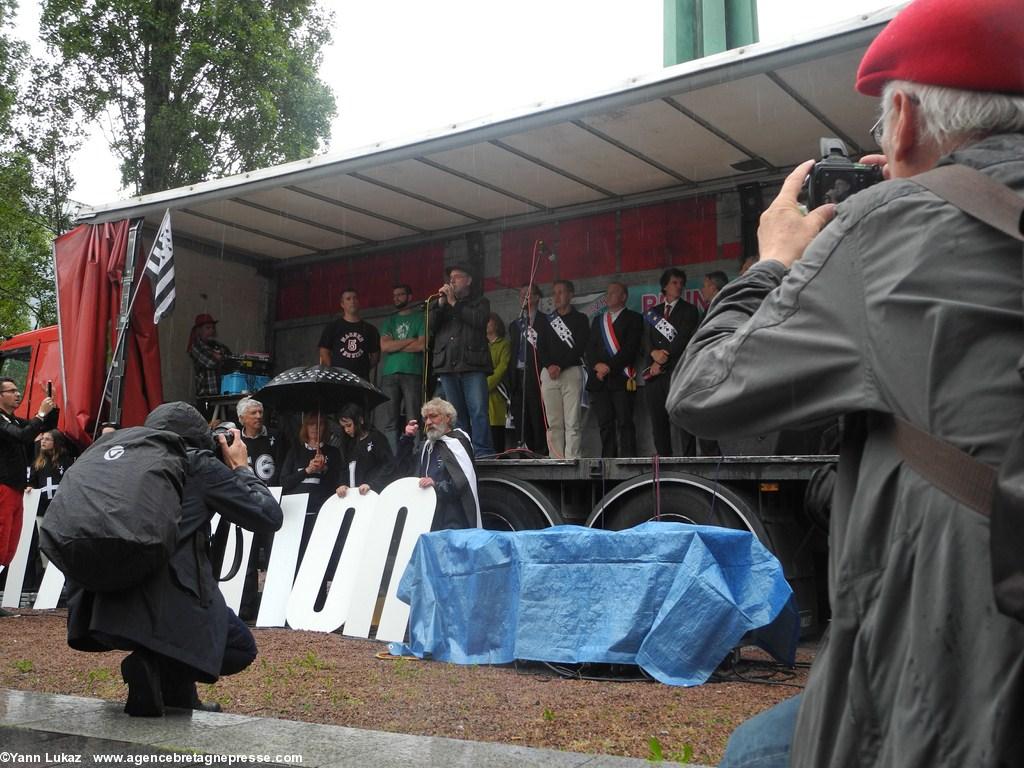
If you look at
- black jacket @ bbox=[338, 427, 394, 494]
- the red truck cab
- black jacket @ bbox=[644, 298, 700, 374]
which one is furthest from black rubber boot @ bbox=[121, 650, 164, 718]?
the red truck cab

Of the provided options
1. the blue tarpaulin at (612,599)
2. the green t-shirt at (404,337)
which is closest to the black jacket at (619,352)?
the green t-shirt at (404,337)

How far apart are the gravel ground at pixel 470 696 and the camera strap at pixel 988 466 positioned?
3203mm

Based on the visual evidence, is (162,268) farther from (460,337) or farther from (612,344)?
(612,344)

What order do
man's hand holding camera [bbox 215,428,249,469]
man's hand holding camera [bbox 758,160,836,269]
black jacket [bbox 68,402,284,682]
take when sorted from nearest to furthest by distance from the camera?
man's hand holding camera [bbox 758,160,836,269], black jacket [bbox 68,402,284,682], man's hand holding camera [bbox 215,428,249,469]

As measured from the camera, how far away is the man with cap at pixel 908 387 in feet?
3.75

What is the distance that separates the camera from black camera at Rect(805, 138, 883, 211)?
167 cm

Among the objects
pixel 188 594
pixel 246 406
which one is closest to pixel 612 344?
pixel 246 406

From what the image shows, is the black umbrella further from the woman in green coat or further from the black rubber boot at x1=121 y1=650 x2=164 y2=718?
the black rubber boot at x1=121 y1=650 x2=164 y2=718

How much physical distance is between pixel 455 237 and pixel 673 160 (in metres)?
3.54

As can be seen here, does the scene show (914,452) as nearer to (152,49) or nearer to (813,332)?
(813,332)

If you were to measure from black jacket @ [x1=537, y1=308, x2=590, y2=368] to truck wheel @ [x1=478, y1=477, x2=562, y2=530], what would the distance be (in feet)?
8.68

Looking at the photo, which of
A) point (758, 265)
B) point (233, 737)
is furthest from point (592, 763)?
point (758, 265)

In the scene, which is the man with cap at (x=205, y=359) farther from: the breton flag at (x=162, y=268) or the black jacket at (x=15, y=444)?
the black jacket at (x=15, y=444)

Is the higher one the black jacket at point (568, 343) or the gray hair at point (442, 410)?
the black jacket at point (568, 343)
